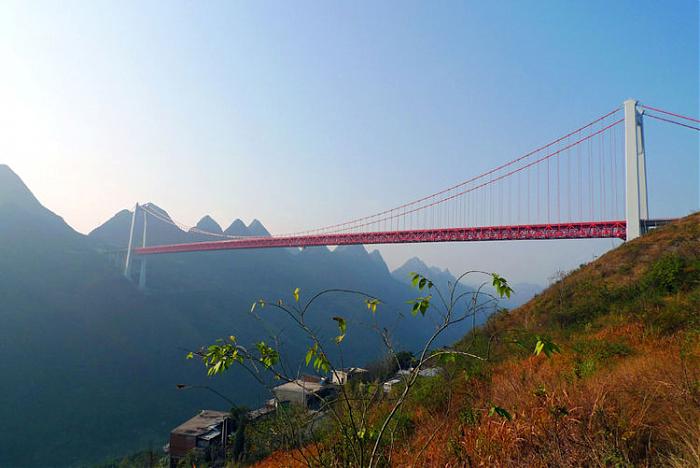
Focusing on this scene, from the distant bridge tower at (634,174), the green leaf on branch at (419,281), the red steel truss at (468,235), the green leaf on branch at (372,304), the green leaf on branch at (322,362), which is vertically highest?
the distant bridge tower at (634,174)

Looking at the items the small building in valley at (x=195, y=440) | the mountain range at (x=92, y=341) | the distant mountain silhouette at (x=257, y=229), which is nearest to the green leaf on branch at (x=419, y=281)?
the mountain range at (x=92, y=341)

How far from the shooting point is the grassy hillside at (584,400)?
290 cm

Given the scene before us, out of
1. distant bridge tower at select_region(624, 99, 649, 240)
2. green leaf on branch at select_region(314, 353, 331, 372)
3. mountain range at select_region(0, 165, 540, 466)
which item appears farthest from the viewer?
mountain range at select_region(0, 165, 540, 466)

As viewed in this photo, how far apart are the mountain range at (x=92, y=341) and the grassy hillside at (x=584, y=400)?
7.04 meters

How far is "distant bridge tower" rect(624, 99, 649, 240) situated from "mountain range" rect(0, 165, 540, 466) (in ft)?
52.2

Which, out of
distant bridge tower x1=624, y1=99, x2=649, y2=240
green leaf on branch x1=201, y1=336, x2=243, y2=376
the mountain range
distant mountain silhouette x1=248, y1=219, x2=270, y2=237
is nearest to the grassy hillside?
green leaf on branch x1=201, y1=336, x2=243, y2=376

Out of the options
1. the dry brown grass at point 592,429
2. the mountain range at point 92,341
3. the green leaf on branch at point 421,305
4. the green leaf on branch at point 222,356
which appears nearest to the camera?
the green leaf on branch at point 421,305

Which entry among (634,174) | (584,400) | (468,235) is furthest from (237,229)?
(584,400)

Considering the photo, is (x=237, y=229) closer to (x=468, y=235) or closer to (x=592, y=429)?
(x=468, y=235)

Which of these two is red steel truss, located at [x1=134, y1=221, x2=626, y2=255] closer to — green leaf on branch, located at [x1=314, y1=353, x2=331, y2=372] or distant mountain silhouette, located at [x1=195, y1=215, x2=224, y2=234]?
green leaf on branch, located at [x1=314, y1=353, x2=331, y2=372]

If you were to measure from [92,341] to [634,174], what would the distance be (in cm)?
6504

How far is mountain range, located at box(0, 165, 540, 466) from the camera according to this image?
116 ft

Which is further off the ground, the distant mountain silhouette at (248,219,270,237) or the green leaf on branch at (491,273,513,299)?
the distant mountain silhouette at (248,219,270,237)

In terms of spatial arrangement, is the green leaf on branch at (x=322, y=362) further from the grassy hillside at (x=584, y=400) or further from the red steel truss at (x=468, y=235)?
the red steel truss at (x=468, y=235)
